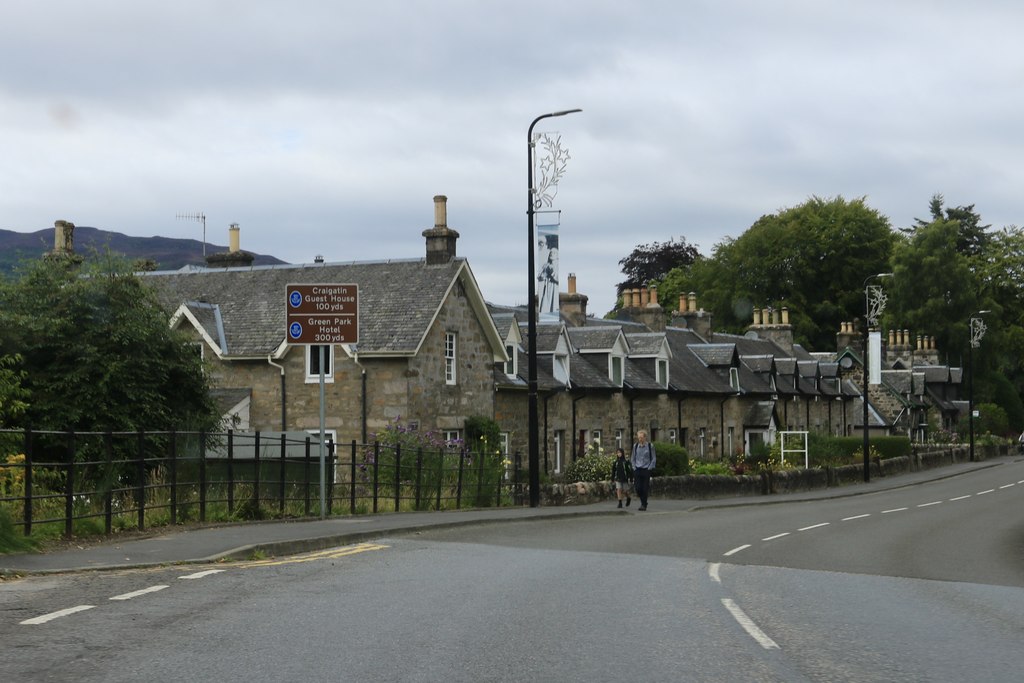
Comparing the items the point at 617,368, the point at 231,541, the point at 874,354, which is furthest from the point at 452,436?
the point at 874,354

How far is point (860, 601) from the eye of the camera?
1234cm

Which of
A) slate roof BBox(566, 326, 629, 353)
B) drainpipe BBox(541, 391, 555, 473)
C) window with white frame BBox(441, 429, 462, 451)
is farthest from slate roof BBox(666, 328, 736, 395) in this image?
window with white frame BBox(441, 429, 462, 451)

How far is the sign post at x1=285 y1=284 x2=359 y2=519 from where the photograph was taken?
787 inches

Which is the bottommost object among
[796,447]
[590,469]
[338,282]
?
[590,469]

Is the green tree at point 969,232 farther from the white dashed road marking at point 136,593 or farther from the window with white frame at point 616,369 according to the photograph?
the white dashed road marking at point 136,593

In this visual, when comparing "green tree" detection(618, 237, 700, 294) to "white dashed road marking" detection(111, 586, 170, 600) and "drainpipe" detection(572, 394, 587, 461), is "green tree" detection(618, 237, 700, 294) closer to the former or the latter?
"drainpipe" detection(572, 394, 587, 461)

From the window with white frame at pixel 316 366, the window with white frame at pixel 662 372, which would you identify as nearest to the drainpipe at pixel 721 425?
the window with white frame at pixel 662 372

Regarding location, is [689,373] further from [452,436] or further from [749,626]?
[749,626]

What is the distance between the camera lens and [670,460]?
46.0 m

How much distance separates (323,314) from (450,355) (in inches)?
804

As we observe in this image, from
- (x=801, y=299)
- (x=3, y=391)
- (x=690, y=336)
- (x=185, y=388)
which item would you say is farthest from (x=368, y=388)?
(x=801, y=299)

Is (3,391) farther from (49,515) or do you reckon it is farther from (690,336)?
(690,336)

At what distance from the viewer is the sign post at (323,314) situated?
19984 mm

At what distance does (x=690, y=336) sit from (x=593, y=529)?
46.2 metres
